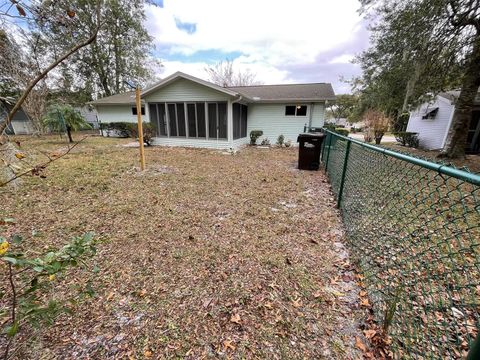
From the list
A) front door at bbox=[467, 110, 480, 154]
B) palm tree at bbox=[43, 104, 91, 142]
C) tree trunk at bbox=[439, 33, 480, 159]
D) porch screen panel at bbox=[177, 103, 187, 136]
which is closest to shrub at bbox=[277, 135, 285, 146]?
porch screen panel at bbox=[177, 103, 187, 136]

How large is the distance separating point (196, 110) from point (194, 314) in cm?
1035

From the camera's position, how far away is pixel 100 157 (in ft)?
28.4

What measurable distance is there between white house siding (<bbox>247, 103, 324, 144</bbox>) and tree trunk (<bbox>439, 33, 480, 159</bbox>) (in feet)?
18.5

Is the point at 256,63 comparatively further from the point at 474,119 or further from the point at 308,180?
the point at 308,180

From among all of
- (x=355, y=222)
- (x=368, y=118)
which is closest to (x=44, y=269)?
(x=355, y=222)

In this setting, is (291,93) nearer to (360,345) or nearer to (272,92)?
(272,92)

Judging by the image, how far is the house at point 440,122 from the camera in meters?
11.4

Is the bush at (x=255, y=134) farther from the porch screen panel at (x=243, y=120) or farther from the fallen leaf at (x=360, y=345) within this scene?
the fallen leaf at (x=360, y=345)

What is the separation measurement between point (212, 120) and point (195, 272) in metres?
9.41

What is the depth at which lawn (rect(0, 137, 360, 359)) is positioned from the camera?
174 centimetres

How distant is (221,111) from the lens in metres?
10.6

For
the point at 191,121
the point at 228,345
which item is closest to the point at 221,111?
the point at 191,121

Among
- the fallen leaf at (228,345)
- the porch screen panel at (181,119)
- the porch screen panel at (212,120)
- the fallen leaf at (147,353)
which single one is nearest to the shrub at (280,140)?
the porch screen panel at (212,120)

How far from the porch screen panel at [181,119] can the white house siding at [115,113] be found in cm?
783
